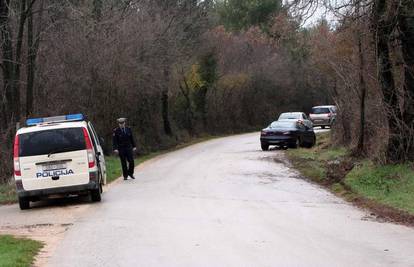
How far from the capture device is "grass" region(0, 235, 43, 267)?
8.71 meters

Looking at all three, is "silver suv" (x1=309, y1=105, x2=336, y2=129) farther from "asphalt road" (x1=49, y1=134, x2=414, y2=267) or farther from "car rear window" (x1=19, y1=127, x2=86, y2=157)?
"car rear window" (x1=19, y1=127, x2=86, y2=157)

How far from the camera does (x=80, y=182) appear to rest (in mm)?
Result: 14984

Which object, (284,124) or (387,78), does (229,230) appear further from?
(284,124)

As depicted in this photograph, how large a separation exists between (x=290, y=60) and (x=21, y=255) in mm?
62840

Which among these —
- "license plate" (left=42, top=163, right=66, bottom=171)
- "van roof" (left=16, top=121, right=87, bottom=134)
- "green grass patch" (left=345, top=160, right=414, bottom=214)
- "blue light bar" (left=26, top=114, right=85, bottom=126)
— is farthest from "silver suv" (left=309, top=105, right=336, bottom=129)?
"license plate" (left=42, top=163, right=66, bottom=171)

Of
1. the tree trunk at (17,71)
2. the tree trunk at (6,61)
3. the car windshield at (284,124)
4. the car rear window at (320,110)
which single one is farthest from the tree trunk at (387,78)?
the car rear window at (320,110)

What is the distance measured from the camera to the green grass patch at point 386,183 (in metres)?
14.6

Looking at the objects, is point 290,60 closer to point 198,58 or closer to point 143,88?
point 198,58

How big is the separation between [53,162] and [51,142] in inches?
18.7

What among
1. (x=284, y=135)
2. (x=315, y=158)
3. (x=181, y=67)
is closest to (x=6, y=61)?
(x=315, y=158)

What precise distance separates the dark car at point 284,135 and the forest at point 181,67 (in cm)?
303

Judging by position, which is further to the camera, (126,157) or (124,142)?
(126,157)

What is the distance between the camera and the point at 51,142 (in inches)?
592

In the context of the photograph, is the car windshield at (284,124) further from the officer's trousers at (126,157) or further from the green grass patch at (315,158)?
the officer's trousers at (126,157)
